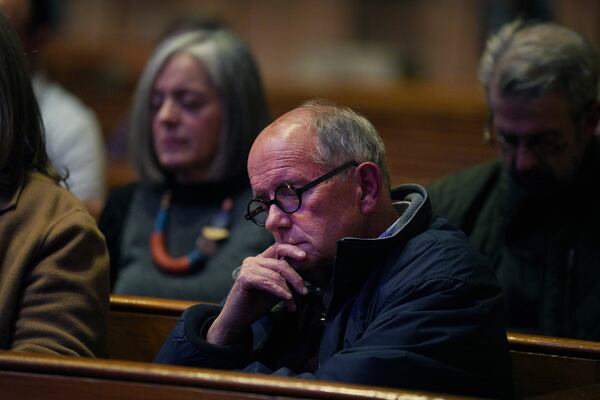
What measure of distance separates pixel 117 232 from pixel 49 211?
98 centimetres

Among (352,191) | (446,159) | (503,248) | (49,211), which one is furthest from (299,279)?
(446,159)

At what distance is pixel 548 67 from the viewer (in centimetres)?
285

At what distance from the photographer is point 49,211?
2248mm

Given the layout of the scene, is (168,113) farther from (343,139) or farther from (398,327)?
(398,327)

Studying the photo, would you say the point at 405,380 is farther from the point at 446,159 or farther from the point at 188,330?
the point at 446,159

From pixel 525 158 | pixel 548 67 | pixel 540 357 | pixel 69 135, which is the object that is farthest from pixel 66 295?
pixel 69 135

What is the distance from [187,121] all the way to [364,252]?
128cm

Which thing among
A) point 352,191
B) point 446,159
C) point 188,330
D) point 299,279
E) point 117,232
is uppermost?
point 352,191

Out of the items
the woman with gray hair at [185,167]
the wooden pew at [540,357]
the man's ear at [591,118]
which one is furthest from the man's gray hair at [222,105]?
the man's ear at [591,118]

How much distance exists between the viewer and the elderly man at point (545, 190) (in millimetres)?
2826

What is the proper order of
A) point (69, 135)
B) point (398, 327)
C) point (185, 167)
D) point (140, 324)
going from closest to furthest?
point (398, 327)
point (140, 324)
point (185, 167)
point (69, 135)

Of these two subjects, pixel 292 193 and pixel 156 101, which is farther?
pixel 156 101

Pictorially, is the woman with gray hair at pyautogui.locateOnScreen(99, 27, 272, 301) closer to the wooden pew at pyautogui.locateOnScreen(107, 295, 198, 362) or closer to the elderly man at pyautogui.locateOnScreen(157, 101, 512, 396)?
the wooden pew at pyautogui.locateOnScreen(107, 295, 198, 362)

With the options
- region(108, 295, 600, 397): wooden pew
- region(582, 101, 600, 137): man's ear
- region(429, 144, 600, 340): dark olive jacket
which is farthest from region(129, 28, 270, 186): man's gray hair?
region(582, 101, 600, 137): man's ear
